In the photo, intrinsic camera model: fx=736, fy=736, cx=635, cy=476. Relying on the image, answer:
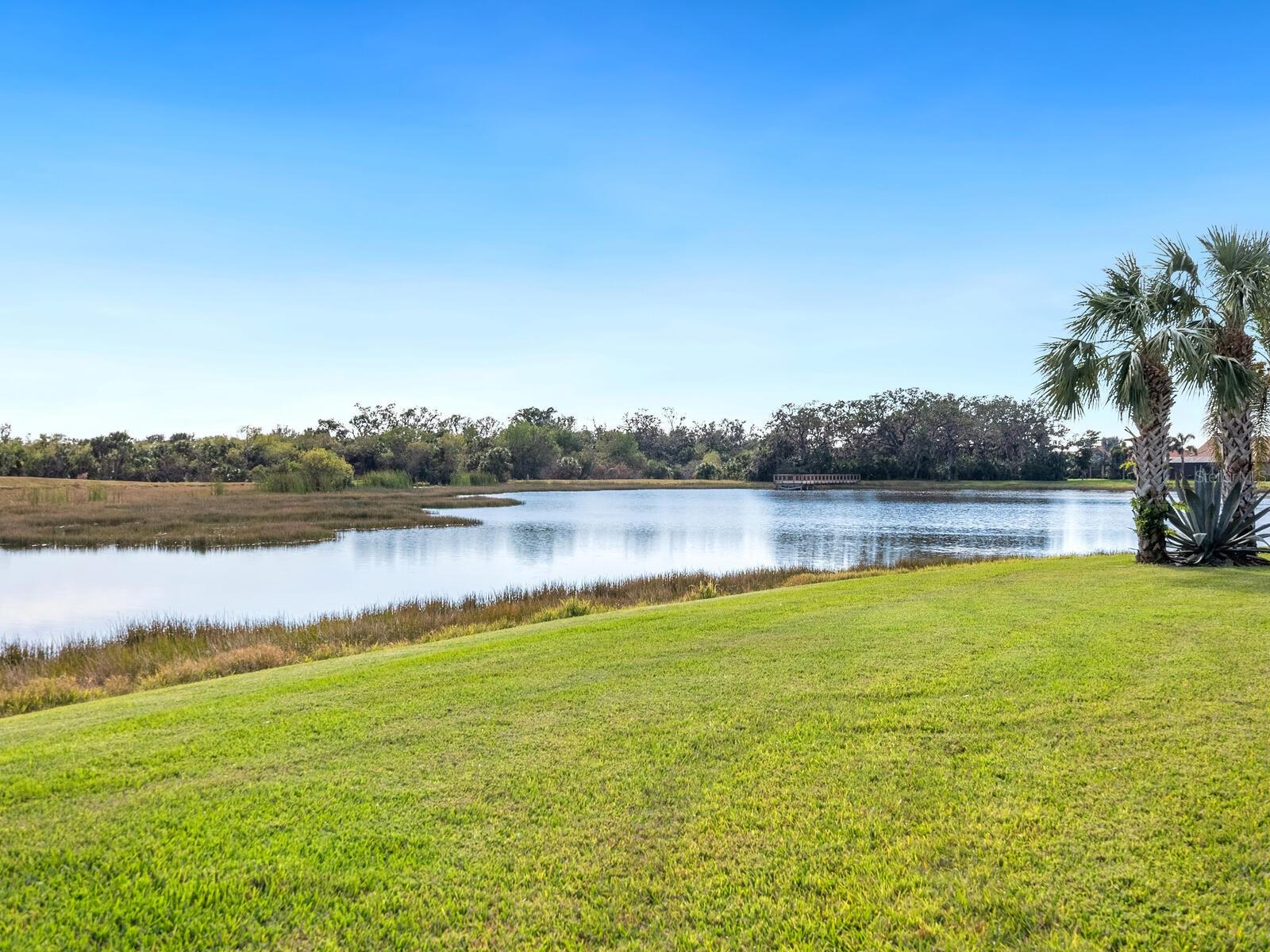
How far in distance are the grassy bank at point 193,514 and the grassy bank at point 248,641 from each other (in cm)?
1860

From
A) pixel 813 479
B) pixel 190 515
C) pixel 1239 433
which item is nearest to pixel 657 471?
pixel 813 479

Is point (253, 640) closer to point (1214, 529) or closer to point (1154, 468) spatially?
point (1154, 468)

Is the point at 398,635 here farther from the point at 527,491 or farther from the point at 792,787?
the point at 527,491

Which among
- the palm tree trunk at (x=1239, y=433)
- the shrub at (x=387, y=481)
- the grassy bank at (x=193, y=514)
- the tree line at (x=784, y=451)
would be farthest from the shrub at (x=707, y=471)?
the palm tree trunk at (x=1239, y=433)

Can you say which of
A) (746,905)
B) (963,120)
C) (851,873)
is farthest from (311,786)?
(963,120)

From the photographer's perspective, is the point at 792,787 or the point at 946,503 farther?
the point at 946,503

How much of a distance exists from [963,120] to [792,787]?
69.4 feet

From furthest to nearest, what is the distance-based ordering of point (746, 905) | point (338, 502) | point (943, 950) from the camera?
point (338, 502)
point (746, 905)
point (943, 950)

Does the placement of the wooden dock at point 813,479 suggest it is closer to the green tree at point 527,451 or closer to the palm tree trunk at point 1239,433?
the green tree at point 527,451

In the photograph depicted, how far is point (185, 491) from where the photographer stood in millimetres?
60156

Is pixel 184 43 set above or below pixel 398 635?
above

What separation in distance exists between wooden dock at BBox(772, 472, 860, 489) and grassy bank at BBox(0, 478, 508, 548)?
45.0 m

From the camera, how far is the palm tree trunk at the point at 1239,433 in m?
14.3

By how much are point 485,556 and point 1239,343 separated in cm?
2291
